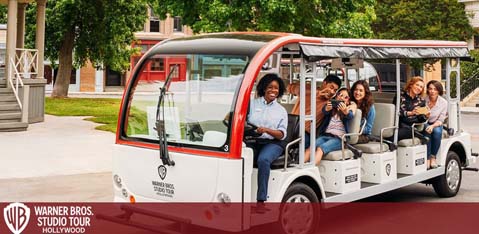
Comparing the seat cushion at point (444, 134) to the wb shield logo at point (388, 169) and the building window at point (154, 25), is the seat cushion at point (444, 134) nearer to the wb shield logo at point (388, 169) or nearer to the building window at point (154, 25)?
the wb shield logo at point (388, 169)

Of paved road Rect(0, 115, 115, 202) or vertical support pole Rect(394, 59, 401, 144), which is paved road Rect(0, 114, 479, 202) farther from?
vertical support pole Rect(394, 59, 401, 144)

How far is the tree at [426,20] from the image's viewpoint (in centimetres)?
3741

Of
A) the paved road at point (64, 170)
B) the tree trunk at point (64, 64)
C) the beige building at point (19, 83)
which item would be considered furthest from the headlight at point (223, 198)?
the tree trunk at point (64, 64)

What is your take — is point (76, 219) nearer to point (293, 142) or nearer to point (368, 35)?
point (293, 142)

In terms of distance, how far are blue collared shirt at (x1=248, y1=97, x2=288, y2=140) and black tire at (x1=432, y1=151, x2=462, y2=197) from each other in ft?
11.5

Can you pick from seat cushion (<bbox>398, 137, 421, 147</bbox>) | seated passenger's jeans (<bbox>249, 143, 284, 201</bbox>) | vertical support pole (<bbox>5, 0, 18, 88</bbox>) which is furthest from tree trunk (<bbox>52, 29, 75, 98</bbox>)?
seated passenger's jeans (<bbox>249, 143, 284, 201</bbox>)

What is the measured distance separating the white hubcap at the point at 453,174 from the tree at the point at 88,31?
76.7 ft

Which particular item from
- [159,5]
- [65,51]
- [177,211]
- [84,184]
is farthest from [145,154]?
[65,51]

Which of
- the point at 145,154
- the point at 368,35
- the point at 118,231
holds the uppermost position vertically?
the point at 368,35

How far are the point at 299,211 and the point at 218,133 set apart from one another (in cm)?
118

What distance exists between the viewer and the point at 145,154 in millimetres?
6250

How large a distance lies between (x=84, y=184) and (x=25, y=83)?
32.7 feet

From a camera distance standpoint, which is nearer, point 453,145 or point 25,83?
point 453,145

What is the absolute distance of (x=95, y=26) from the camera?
104 feet
